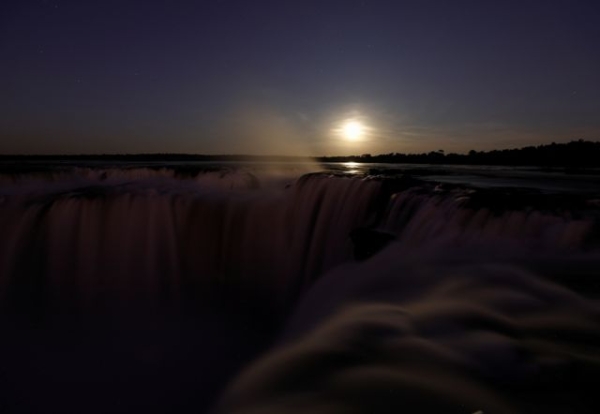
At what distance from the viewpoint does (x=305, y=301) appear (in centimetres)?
866

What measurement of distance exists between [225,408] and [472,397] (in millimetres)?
1939

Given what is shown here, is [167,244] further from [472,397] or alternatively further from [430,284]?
[472,397]

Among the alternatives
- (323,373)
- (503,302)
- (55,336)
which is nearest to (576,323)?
(503,302)

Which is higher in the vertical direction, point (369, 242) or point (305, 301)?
point (369, 242)

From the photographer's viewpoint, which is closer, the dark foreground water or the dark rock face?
the dark foreground water

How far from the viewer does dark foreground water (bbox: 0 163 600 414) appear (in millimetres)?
3166

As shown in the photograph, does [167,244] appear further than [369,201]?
Yes

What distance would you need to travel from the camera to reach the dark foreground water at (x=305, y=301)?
317 cm

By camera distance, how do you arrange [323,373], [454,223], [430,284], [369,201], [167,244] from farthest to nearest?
1. [167,244]
2. [369,201]
3. [454,223]
4. [430,284]
5. [323,373]

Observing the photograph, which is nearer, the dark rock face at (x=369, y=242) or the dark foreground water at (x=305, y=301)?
the dark foreground water at (x=305, y=301)

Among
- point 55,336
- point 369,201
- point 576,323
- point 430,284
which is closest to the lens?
point 576,323

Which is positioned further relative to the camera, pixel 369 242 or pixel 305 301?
pixel 305 301

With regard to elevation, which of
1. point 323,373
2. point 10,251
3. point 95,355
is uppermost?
point 323,373

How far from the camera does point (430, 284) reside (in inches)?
217
